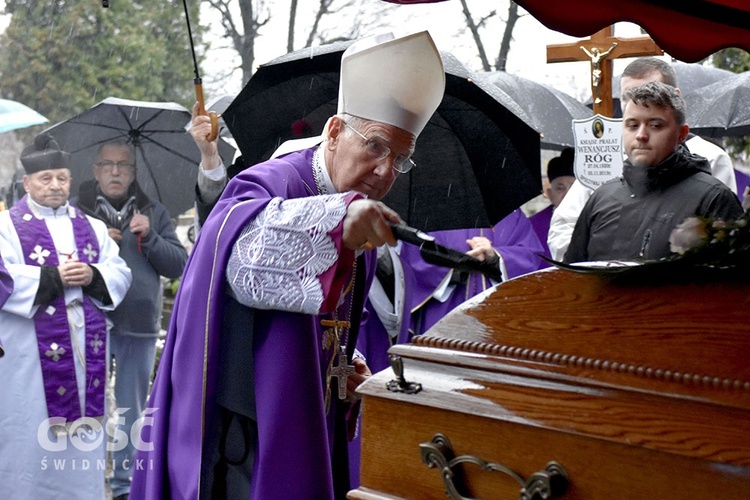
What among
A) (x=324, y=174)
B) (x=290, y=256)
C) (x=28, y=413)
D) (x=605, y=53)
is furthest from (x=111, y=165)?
(x=290, y=256)

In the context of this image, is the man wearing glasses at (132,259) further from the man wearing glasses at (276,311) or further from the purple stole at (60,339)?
the man wearing glasses at (276,311)

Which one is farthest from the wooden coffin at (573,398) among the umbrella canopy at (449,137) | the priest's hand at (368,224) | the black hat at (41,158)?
the black hat at (41,158)

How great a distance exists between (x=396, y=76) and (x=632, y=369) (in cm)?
147

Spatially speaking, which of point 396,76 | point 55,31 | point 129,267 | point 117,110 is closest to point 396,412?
point 396,76

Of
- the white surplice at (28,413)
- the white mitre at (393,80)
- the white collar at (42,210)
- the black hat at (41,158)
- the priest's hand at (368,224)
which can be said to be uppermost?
the white mitre at (393,80)

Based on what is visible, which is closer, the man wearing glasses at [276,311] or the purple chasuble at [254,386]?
the man wearing glasses at [276,311]

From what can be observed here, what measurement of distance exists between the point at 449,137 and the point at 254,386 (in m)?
2.12

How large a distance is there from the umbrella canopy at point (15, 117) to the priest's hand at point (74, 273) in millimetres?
2335

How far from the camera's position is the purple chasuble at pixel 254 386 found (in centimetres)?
250

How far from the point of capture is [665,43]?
2.70 metres

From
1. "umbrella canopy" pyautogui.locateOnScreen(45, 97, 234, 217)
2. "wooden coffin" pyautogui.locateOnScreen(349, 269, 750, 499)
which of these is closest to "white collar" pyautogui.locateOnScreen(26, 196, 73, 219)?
"umbrella canopy" pyautogui.locateOnScreen(45, 97, 234, 217)

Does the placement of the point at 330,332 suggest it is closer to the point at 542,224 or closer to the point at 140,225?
the point at 140,225

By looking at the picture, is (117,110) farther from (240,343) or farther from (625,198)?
(240,343)

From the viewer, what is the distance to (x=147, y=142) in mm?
7176
